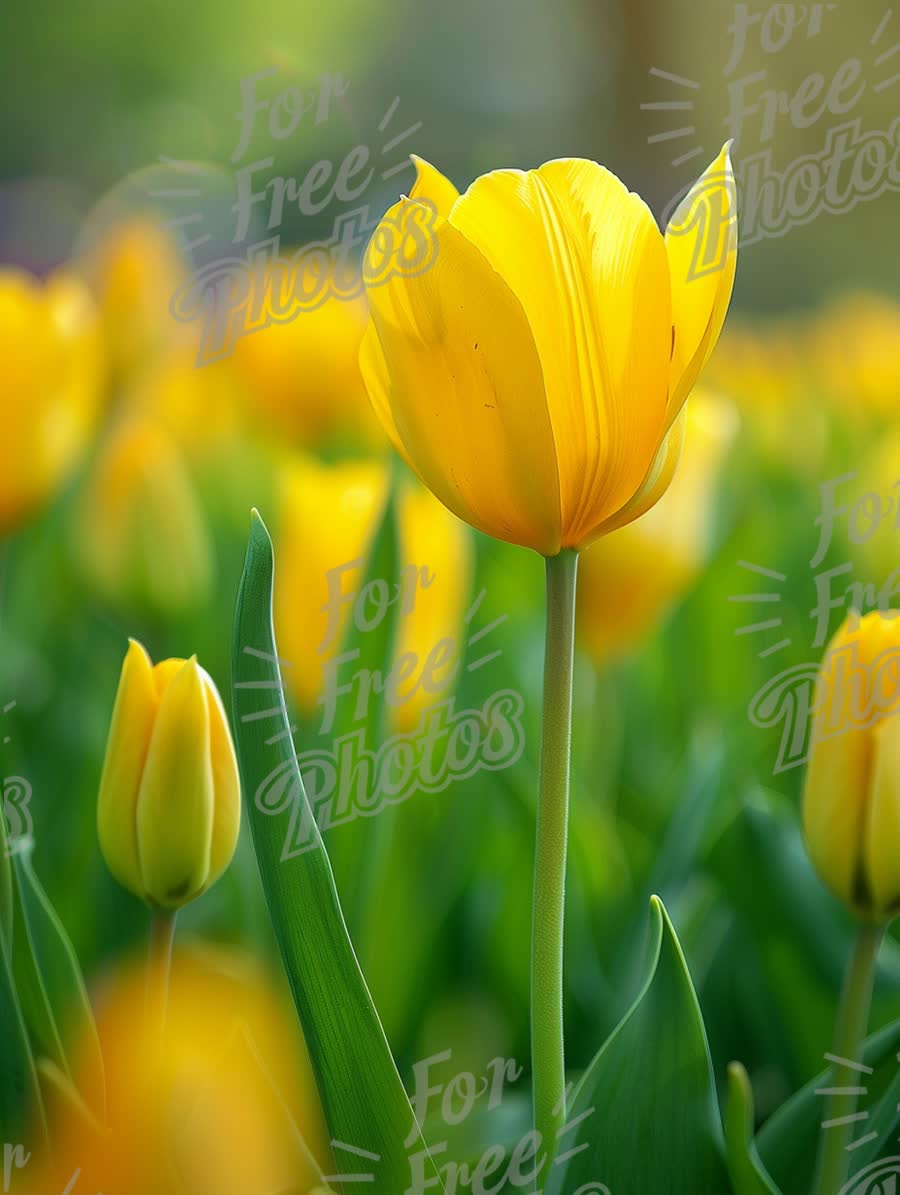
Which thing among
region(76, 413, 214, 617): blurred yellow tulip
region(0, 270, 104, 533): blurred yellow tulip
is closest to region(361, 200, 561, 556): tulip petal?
region(0, 270, 104, 533): blurred yellow tulip

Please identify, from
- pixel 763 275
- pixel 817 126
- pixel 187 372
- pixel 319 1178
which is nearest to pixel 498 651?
pixel 319 1178

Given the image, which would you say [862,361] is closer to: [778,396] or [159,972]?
[778,396]

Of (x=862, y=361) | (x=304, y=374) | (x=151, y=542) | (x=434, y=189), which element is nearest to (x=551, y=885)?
(x=434, y=189)

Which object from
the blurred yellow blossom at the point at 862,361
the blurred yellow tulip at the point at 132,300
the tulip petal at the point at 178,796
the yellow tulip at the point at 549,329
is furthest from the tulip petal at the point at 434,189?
the blurred yellow blossom at the point at 862,361

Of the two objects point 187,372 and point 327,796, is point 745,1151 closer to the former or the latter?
point 327,796

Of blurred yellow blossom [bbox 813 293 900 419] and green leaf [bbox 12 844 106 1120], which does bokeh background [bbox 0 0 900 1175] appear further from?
green leaf [bbox 12 844 106 1120]

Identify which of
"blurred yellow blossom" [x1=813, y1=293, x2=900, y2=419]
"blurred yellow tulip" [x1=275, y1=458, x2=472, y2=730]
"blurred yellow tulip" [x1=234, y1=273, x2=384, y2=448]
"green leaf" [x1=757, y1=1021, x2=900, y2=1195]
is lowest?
"green leaf" [x1=757, y1=1021, x2=900, y2=1195]

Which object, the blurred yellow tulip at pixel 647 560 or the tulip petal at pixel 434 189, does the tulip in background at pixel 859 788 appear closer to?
the tulip petal at pixel 434 189
